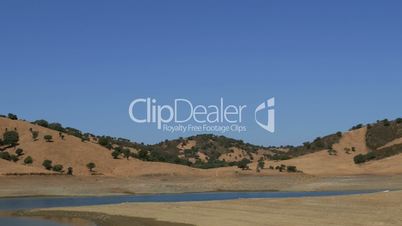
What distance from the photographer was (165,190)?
74812 mm

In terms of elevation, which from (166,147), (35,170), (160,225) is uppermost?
(166,147)

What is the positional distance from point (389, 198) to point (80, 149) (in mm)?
72974

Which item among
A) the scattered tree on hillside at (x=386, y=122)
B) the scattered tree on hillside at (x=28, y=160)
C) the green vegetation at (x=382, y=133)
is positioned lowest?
the scattered tree on hillside at (x=28, y=160)

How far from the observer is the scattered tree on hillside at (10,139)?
103 metres

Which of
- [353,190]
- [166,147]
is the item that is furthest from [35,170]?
[166,147]

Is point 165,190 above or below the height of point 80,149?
below

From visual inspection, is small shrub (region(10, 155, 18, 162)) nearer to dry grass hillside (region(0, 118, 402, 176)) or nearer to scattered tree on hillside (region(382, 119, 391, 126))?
dry grass hillside (region(0, 118, 402, 176))

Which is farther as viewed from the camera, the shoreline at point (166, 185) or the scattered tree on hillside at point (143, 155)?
the scattered tree on hillside at point (143, 155)

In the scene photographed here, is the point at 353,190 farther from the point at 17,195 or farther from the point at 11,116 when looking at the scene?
the point at 11,116

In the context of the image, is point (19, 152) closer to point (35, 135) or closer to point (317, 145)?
point (35, 135)

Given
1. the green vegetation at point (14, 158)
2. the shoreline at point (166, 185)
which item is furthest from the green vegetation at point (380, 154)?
the green vegetation at point (14, 158)

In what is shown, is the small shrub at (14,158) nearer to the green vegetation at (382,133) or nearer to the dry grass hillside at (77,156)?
the dry grass hillside at (77,156)

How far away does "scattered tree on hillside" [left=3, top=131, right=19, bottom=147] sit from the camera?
103 meters

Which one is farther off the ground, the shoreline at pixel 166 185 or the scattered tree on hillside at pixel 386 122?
the scattered tree on hillside at pixel 386 122
